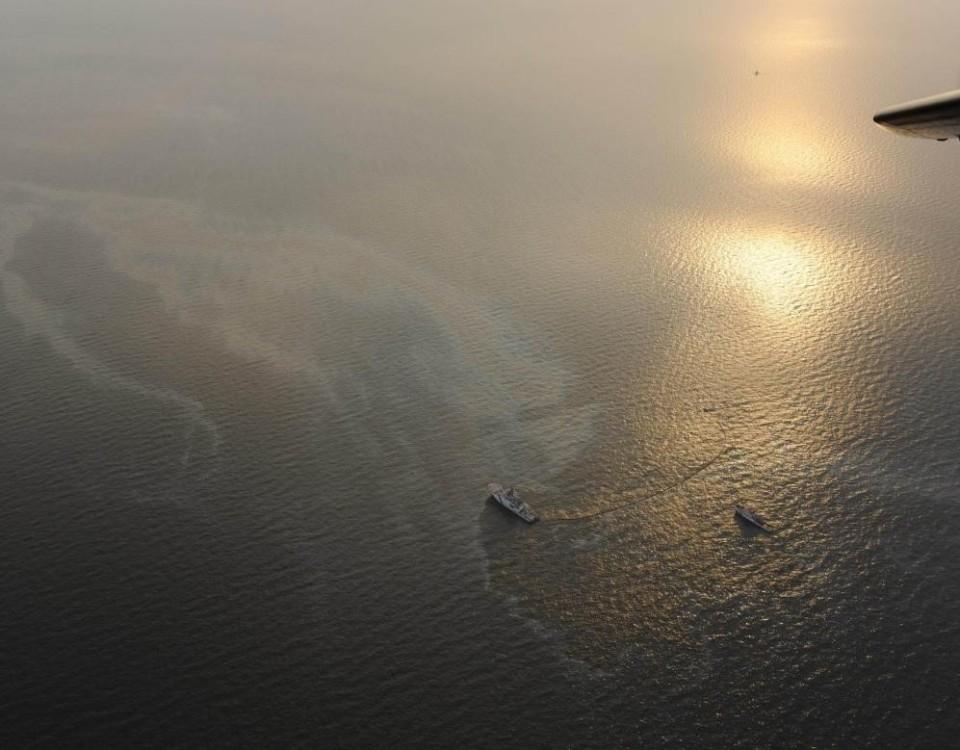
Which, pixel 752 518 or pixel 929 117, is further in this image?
pixel 752 518

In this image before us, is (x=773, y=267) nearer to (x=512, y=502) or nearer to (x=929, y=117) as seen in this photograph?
(x=512, y=502)

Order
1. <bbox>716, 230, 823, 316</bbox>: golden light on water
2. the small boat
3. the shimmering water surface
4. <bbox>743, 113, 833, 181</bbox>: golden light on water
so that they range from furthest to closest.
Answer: <bbox>743, 113, 833, 181</bbox>: golden light on water
<bbox>716, 230, 823, 316</bbox>: golden light on water
the small boat
the shimmering water surface

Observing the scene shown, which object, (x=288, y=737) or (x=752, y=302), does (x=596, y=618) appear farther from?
(x=752, y=302)

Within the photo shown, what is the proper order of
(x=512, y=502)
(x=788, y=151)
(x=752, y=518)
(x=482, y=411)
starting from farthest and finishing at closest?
(x=788, y=151)
(x=482, y=411)
(x=512, y=502)
(x=752, y=518)

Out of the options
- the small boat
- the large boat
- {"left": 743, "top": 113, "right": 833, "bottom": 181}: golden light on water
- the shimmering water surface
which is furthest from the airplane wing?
{"left": 743, "top": 113, "right": 833, "bottom": 181}: golden light on water

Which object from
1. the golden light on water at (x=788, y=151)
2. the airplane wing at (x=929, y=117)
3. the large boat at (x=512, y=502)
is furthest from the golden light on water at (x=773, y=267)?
the airplane wing at (x=929, y=117)

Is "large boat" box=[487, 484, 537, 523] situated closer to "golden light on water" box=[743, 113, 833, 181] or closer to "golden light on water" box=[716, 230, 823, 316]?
→ "golden light on water" box=[716, 230, 823, 316]

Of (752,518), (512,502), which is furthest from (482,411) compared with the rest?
(752,518)
